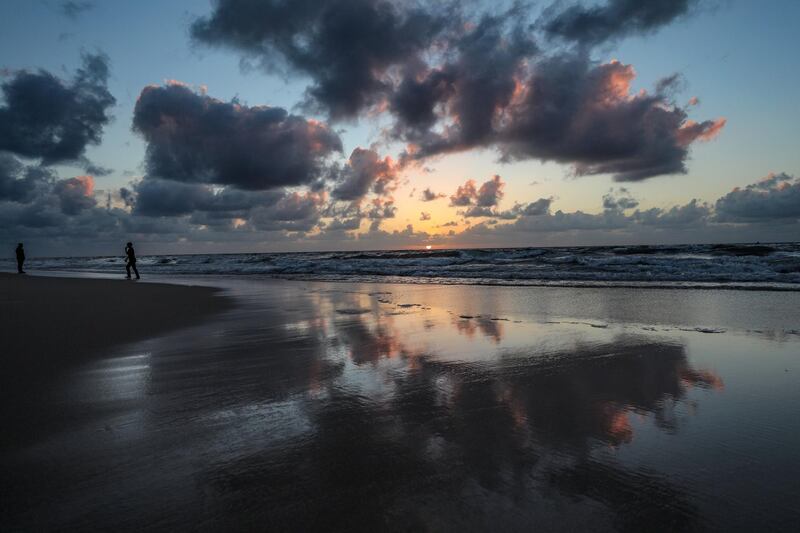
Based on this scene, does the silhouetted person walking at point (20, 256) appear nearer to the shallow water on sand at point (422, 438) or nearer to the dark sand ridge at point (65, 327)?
the dark sand ridge at point (65, 327)

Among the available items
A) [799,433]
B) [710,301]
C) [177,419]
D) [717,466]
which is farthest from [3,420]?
[710,301]

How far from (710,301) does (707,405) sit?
8471 millimetres

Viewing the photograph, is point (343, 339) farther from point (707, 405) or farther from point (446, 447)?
point (707, 405)

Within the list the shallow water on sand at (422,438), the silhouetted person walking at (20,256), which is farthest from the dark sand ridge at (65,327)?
the silhouetted person walking at (20,256)

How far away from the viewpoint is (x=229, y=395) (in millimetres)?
3898

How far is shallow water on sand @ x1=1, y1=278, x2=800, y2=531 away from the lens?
214cm

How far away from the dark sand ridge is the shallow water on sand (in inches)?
12.3

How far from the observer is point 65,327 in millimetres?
7301

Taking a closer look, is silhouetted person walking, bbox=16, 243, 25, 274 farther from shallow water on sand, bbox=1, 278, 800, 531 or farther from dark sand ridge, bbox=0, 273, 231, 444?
shallow water on sand, bbox=1, 278, 800, 531

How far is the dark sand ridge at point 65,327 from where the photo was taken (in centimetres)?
433

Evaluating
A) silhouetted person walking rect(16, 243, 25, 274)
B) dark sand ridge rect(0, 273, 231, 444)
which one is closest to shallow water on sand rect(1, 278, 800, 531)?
dark sand ridge rect(0, 273, 231, 444)

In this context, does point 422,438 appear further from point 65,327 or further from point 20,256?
point 20,256

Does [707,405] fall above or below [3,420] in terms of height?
below

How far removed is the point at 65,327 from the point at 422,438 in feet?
23.2
